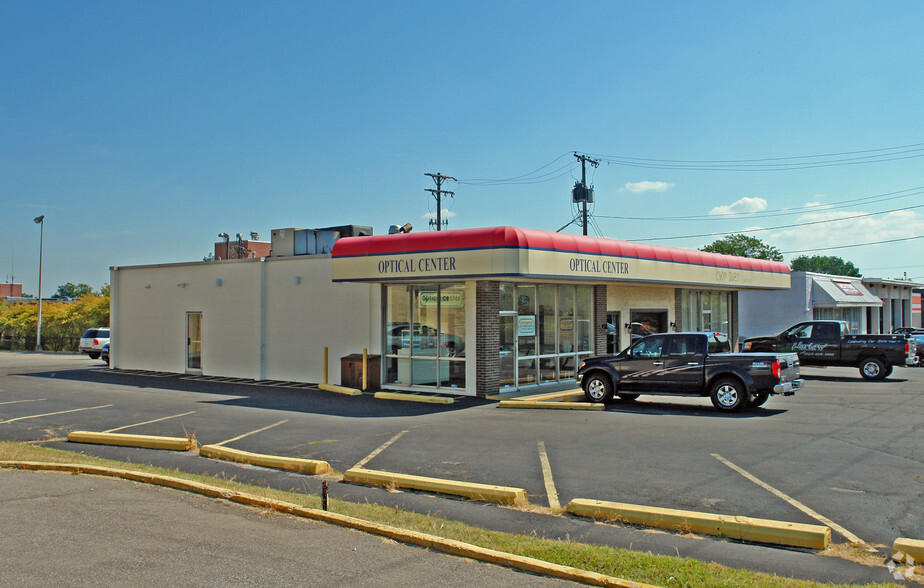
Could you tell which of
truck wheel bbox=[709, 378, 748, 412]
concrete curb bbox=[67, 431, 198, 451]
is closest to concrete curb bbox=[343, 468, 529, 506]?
concrete curb bbox=[67, 431, 198, 451]

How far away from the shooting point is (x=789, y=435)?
487 inches

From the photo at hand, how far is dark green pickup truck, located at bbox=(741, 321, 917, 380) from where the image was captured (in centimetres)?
2267

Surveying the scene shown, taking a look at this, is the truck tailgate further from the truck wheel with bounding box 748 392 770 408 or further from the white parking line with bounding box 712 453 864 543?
the white parking line with bounding box 712 453 864 543

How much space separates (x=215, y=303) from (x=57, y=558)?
788 inches

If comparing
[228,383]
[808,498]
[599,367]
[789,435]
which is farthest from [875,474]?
[228,383]

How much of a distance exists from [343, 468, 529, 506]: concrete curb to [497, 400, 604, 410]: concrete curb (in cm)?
728

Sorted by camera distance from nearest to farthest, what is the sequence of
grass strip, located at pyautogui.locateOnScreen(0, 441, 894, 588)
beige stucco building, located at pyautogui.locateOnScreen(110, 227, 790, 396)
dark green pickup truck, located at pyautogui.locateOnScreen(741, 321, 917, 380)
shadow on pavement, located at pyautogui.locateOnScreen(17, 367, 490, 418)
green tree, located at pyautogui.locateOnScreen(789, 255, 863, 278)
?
grass strip, located at pyautogui.locateOnScreen(0, 441, 894, 588)
shadow on pavement, located at pyautogui.locateOnScreen(17, 367, 490, 418)
beige stucco building, located at pyautogui.locateOnScreen(110, 227, 790, 396)
dark green pickup truck, located at pyautogui.locateOnScreen(741, 321, 917, 380)
green tree, located at pyautogui.locateOnScreen(789, 255, 863, 278)

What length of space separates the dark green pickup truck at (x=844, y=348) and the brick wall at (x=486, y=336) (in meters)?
11.8

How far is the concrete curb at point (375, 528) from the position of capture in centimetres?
579

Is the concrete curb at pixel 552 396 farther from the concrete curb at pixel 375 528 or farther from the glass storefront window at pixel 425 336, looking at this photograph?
the concrete curb at pixel 375 528


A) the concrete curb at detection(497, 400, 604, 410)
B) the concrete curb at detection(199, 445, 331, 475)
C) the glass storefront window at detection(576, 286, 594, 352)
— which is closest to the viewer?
the concrete curb at detection(199, 445, 331, 475)

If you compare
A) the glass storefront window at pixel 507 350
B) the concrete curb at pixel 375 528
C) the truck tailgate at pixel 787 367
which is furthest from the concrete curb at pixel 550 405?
the concrete curb at pixel 375 528

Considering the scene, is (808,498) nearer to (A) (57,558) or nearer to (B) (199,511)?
(B) (199,511)

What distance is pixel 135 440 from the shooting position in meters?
12.5
